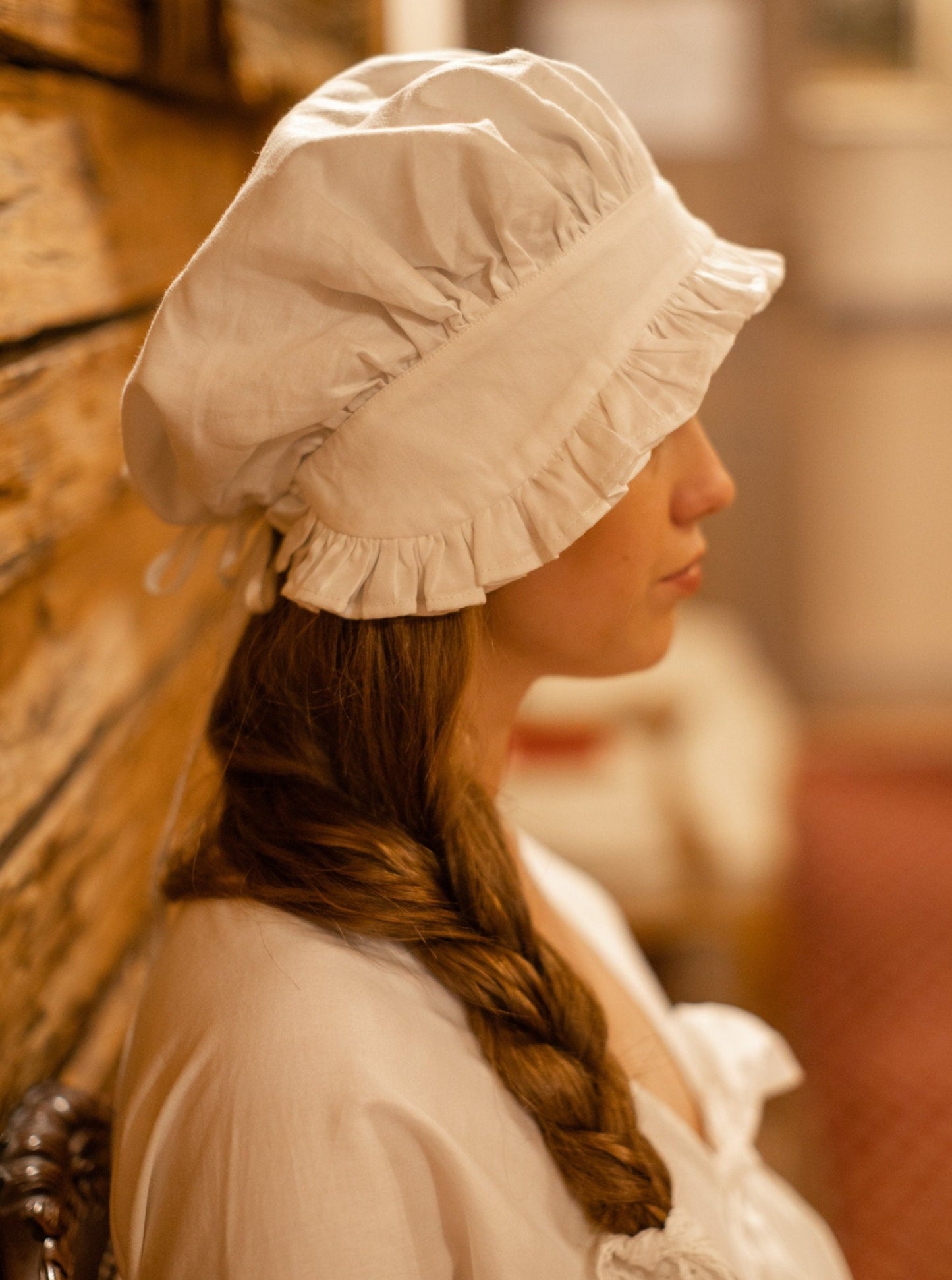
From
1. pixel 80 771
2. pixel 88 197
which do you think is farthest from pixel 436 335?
pixel 80 771

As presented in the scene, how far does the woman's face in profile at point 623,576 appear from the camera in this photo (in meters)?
0.94

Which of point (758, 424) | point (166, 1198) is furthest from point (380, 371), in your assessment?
point (758, 424)

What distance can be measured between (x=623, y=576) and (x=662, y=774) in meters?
1.72

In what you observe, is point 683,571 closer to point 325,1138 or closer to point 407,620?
point 407,620

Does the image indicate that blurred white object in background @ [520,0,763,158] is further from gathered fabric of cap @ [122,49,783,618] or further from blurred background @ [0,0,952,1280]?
gathered fabric of cap @ [122,49,783,618]

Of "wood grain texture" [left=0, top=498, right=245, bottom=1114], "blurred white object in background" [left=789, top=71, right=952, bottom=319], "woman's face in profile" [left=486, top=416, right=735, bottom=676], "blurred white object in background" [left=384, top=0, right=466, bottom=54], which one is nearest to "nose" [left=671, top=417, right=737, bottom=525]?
"woman's face in profile" [left=486, top=416, right=735, bottom=676]

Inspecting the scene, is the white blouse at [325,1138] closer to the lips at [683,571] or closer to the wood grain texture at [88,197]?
the lips at [683,571]

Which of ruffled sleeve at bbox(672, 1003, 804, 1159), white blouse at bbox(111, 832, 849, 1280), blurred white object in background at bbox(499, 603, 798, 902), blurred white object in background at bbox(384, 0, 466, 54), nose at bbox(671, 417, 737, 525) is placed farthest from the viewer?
blurred white object in background at bbox(384, 0, 466, 54)

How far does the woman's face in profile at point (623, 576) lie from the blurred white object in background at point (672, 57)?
2.85 m

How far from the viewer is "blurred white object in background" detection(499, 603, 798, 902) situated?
2348 millimetres

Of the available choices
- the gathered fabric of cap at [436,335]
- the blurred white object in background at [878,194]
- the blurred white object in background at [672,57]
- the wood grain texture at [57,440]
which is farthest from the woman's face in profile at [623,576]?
the blurred white object in background at [878,194]

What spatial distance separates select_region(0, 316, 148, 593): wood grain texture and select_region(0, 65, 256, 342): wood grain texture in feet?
0.10

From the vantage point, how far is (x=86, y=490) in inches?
41.4

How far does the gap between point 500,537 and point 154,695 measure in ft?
2.17
